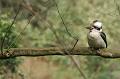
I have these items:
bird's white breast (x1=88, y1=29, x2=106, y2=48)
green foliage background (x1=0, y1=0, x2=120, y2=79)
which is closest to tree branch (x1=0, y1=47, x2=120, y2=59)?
bird's white breast (x1=88, y1=29, x2=106, y2=48)

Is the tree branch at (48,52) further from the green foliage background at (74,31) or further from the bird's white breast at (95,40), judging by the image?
the green foliage background at (74,31)

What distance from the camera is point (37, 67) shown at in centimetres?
1435

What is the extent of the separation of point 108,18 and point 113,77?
2723mm

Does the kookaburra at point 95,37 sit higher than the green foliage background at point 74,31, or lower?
higher

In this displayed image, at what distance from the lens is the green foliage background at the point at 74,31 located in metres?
11.0

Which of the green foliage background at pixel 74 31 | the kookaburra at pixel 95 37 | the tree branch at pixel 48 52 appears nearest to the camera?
the tree branch at pixel 48 52

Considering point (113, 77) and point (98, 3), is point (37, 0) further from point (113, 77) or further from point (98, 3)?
point (113, 77)

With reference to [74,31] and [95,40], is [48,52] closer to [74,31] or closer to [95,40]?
[95,40]

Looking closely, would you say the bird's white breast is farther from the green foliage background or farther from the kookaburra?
the green foliage background

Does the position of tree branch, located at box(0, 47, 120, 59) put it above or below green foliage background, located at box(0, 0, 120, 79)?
above

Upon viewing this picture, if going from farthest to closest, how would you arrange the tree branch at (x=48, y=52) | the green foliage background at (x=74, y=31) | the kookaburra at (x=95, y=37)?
the green foliage background at (x=74, y=31)
the kookaburra at (x=95, y=37)
the tree branch at (x=48, y=52)

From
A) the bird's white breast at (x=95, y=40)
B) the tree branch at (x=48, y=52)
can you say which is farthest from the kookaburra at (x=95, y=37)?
the tree branch at (x=48, y=52)

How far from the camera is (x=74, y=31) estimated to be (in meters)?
12.5

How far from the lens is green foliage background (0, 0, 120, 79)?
11.0m
